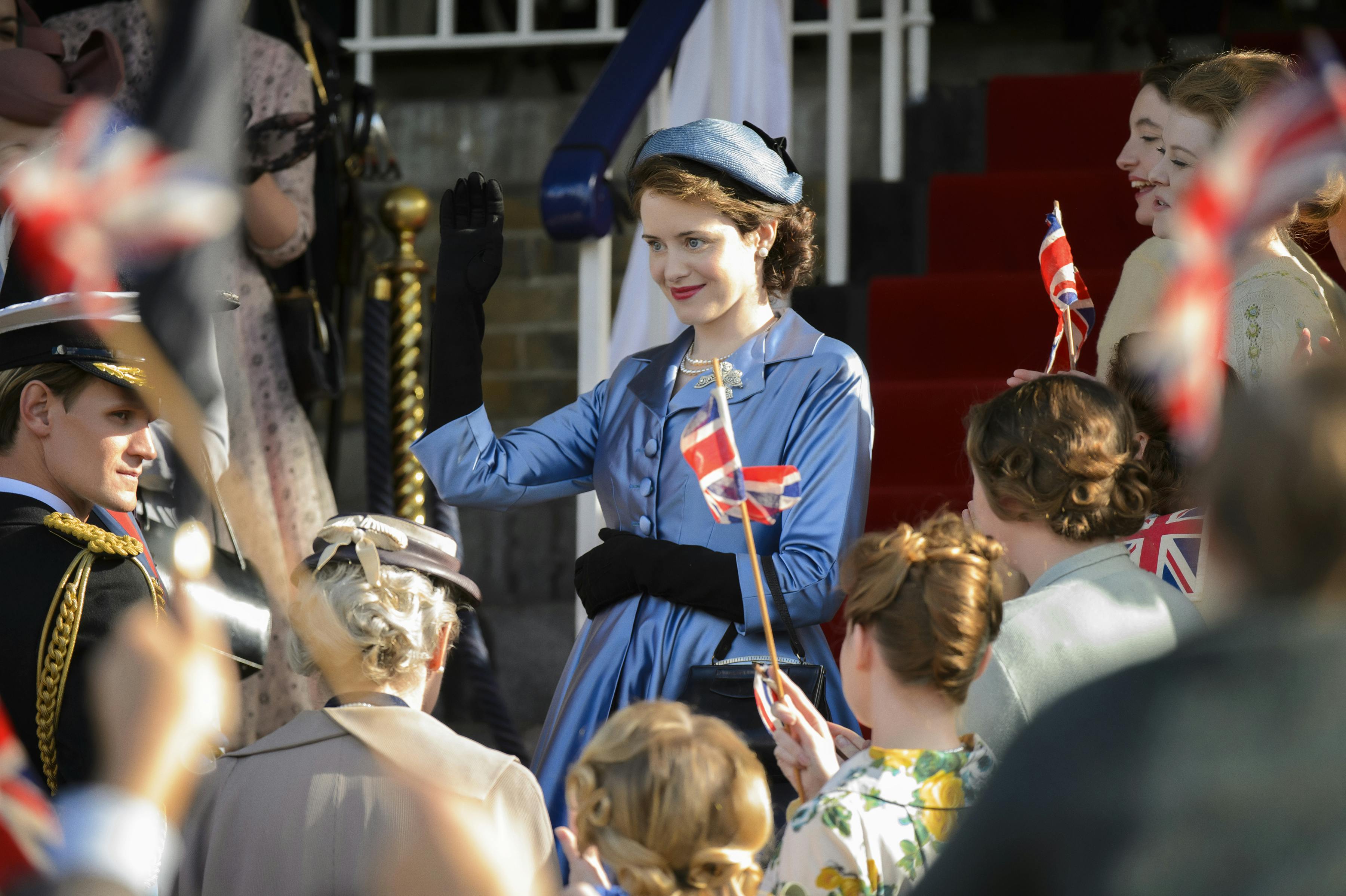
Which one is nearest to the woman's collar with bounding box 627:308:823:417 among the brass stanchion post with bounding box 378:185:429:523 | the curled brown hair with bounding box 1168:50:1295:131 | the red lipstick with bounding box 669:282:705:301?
the red lipstick with bounding box 669:282:705:301

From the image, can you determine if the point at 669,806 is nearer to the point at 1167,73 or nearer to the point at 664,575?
the point at 664,575

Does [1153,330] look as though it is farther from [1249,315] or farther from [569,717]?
[569,717]

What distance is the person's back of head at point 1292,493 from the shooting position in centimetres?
93

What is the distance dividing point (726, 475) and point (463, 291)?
2.30 ft

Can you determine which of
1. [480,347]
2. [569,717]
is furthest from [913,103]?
[569,717]

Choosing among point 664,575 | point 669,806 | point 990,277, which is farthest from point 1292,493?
point 990,277

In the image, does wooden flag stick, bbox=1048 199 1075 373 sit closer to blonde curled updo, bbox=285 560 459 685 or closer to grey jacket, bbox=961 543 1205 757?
grey jacket, bbox=961 543 1205 757

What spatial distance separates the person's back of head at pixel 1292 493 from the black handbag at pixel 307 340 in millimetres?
3119

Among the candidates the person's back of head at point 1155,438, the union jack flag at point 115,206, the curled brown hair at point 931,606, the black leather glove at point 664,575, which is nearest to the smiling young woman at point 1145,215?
the person's back of head at point 1155,438

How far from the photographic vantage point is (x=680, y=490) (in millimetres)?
2404

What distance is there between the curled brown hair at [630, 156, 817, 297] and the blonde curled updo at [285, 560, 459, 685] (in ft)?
2.25

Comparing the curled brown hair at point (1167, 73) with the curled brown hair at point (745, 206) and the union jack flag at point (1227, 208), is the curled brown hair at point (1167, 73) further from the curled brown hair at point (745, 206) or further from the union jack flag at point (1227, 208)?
the union jack flag at point (1227, 208)

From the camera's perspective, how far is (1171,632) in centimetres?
196

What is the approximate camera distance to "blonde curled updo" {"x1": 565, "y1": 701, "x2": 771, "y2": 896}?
5.01 feet
